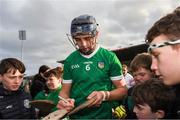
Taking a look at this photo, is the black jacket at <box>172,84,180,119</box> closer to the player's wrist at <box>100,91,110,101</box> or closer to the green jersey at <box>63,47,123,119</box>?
the player's wrist at <box>100,91,110,101</box>

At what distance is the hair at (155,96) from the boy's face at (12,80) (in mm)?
2065

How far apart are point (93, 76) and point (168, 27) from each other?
165cm

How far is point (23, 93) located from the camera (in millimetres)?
4938

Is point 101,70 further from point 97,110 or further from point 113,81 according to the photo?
point 97,110

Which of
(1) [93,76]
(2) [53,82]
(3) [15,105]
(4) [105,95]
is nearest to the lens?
(4) [105,95]

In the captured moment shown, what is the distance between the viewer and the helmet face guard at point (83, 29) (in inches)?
154

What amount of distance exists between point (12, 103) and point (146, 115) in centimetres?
216

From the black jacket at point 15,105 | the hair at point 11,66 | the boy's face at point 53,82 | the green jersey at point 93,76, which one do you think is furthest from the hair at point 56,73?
the green jersey at point 93,76

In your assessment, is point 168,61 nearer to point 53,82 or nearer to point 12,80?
point 12,80

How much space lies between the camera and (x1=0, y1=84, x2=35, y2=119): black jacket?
4625mm

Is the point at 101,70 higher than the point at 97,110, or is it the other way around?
the point at 101,70

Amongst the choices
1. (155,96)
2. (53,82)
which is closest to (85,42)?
(155,96)

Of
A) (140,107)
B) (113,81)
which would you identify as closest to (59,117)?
(140,107)

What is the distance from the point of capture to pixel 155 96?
3.12 meters
